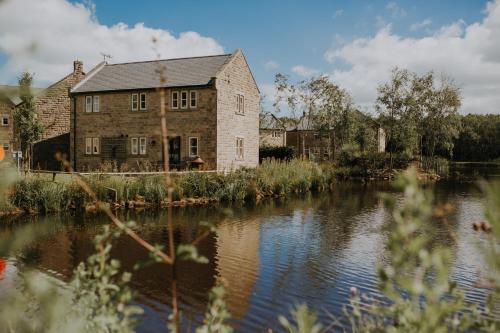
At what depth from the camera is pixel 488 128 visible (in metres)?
73.8

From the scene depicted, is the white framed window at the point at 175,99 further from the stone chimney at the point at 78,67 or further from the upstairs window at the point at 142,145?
the stone chimney at the point at 78,67

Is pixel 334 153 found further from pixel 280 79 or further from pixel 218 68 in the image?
pixel 218 68

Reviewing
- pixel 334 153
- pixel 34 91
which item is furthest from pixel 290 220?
pixel 334 153

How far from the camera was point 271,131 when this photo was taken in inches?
2079

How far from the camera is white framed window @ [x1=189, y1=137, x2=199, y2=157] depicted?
29041mm

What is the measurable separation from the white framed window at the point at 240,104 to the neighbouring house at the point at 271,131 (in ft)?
59.9

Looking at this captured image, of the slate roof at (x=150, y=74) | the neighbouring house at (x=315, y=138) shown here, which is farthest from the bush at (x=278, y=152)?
the slate roof at (x=150, y=74)

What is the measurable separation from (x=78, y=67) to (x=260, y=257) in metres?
31.2

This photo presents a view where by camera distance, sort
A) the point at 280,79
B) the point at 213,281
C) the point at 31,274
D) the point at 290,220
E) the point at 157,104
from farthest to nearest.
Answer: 1. the point at 280,79
2. the point at 157,104
3. the point at 290,220
4. the point at 213,281
5. the point at 31,274

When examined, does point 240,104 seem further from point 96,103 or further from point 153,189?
point 153,189

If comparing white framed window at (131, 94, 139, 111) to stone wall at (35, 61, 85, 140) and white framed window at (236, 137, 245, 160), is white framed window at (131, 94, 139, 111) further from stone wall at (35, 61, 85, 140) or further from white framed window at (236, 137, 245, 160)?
stone wall at (35, 61, 85, 140)

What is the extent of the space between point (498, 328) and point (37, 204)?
59.0 ft

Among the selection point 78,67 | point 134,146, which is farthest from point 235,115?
point 78,67

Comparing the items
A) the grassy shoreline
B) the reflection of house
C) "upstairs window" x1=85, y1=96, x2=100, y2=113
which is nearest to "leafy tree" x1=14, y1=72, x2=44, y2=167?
"upstairs window" x1=85, y1=96, x2=100, y2=113
